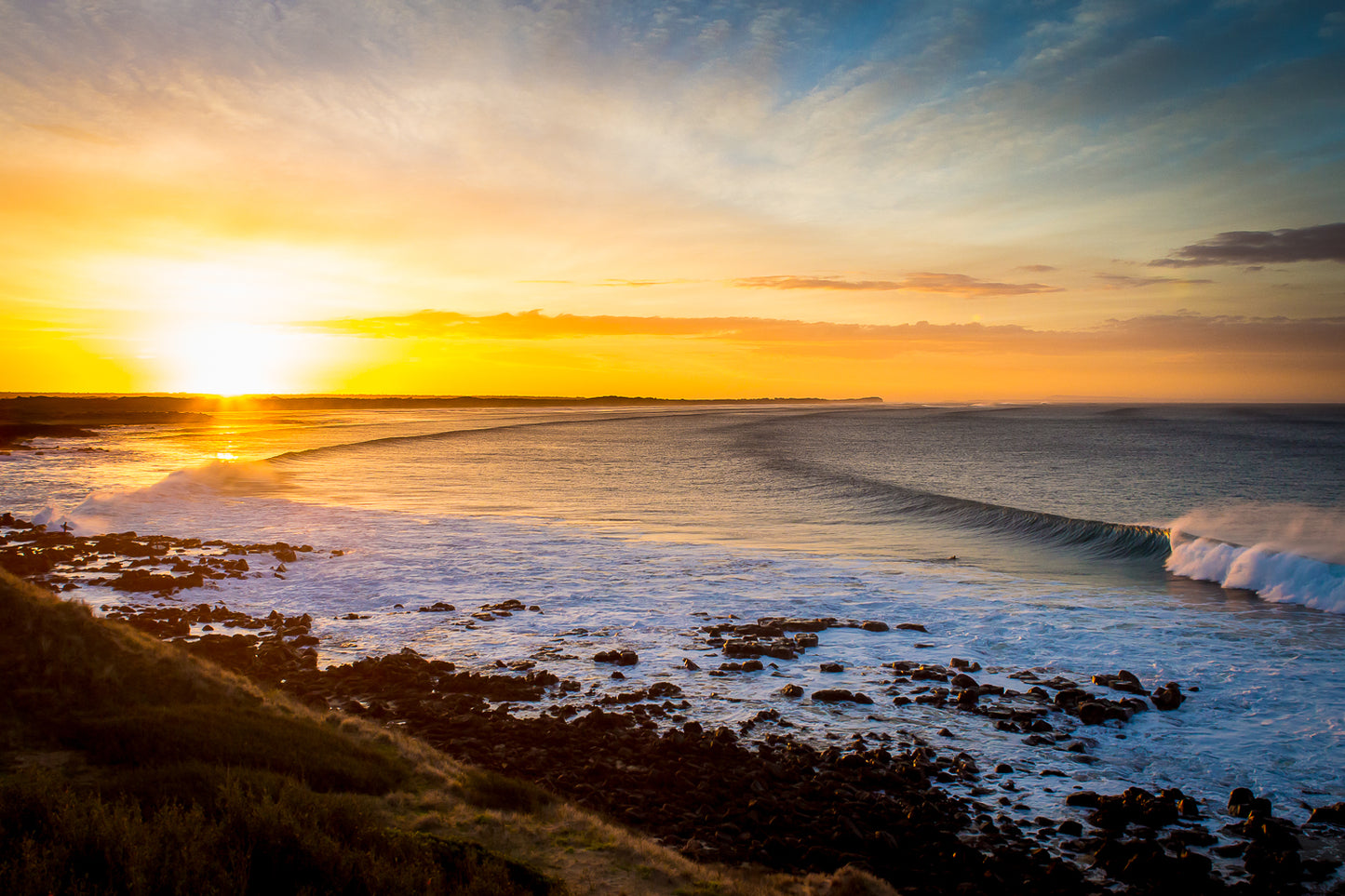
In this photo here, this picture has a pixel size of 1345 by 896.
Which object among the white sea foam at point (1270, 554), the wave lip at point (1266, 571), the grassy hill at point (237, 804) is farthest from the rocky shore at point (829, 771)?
the white sea foam at point (1270, 554)

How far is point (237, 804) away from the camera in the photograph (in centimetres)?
678

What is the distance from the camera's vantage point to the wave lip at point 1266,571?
19.0 m

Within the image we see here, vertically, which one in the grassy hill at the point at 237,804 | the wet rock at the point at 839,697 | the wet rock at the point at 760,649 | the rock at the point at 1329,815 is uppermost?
the grassy hill at the point at 237,804

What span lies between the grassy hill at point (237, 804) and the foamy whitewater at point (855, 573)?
396 centimetres

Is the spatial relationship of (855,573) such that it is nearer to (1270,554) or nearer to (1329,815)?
(1270,554)

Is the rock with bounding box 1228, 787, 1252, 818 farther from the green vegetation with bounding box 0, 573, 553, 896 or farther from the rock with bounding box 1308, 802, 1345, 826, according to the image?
the green vegetation with bounding box 0, 573, 553, 896

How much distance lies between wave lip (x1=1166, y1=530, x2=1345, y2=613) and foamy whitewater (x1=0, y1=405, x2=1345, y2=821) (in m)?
0.08

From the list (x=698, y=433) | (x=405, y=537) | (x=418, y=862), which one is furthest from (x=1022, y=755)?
(x=698, y=433)

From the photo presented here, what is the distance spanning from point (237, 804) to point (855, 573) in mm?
17267

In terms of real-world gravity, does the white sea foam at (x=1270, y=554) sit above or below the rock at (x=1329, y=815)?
above

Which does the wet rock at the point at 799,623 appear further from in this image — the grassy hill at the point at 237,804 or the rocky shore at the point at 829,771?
the grassy hill at the point at 237,804

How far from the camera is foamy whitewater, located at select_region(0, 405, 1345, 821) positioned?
462 inches

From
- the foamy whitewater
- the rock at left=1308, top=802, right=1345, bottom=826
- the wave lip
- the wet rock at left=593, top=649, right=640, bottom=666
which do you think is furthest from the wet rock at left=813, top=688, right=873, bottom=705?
the wave lip

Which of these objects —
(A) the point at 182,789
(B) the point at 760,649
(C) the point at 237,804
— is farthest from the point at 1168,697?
(A) the point at 182,789
